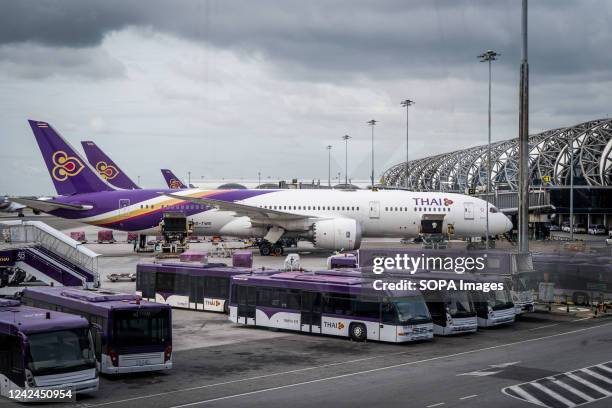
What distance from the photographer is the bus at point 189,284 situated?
122 ft

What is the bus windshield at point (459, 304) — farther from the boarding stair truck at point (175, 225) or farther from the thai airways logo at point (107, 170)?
the thai airways logo at point (107, 170)

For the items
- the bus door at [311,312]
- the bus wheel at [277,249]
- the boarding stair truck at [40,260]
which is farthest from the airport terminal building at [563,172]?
the bus door at [311,312]

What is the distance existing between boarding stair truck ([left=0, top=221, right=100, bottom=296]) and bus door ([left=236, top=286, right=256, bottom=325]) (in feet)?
34.5

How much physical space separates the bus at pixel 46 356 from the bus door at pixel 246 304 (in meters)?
13.0

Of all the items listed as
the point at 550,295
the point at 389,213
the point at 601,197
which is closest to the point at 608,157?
the point at 601,197

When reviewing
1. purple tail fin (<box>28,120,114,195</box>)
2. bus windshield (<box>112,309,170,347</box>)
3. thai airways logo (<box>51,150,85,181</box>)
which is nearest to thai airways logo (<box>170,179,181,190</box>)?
purple tail fin (<box>28,120,114,195</box>)

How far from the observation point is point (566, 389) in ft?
68.8

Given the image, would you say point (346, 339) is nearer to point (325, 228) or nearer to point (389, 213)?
point (325, 228)

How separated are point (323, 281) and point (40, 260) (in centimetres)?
1645

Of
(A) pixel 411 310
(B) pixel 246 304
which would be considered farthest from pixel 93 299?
(A) pixel 411 310

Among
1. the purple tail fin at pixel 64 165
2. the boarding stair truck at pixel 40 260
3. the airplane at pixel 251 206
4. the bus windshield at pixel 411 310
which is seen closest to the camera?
the bus windshield at pixel 411 310

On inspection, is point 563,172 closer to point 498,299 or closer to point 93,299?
point 498,299

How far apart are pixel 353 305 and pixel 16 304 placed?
12.8 meters

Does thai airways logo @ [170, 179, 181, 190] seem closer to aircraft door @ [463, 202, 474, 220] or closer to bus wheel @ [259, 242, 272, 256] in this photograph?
bus wheel @ [259, 242, 272, 256]
